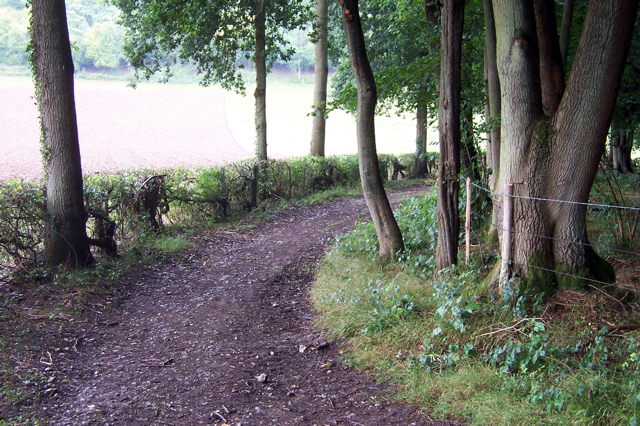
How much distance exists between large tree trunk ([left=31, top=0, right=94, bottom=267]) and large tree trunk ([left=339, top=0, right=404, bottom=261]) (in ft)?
13.7

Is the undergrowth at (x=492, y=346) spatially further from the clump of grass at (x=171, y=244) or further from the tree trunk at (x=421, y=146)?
the tree trunk at (x=421, y=146)

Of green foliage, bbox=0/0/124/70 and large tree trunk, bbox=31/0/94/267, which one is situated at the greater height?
green foliage, bbox=0/0/124/70

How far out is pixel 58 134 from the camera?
7.32 metres

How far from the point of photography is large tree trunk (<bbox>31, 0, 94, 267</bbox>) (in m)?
7.12

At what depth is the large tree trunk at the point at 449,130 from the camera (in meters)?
5.79

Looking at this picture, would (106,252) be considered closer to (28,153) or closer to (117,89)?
(28,153)

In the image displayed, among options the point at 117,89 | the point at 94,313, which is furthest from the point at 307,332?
the point at 117,89

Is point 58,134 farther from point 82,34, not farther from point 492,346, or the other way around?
point 82,34

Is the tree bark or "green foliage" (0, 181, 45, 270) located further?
"green foliage" (0, 181, 45, 270)

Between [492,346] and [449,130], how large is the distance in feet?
8.69

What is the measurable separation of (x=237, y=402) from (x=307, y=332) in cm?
168

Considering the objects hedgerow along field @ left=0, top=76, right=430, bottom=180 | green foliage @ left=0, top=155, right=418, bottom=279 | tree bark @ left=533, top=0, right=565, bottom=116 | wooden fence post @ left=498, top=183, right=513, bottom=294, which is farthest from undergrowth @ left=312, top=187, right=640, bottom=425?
hedgerow along field @ left=0, top=76, right=430, bottom=180

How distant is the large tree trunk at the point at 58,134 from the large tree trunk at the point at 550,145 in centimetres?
599

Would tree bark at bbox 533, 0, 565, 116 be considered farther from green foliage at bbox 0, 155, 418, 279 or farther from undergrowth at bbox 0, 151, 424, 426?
green foliage at bbox 0, 155, 418, 279
